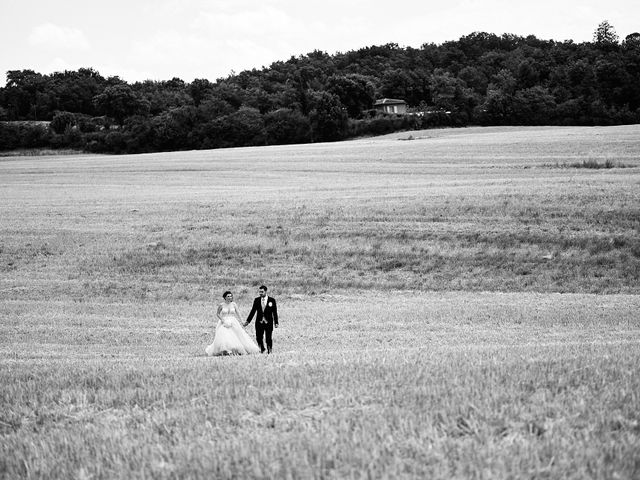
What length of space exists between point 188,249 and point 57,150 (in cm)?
9822

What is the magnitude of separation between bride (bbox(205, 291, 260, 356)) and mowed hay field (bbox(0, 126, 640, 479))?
1.28m

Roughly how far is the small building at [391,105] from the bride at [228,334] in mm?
131334

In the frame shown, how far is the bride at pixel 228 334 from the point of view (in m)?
18.0

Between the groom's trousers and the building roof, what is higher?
the building roof

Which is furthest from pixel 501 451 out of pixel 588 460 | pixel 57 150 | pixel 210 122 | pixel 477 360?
pixel 57 150

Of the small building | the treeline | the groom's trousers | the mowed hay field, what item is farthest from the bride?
the small building

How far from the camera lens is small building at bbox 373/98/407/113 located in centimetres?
14575

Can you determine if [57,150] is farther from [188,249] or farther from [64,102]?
[188,249]

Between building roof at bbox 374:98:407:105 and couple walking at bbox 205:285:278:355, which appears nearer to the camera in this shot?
couple walking at bbox 205:285:278:355

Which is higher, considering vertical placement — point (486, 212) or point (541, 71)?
point (541, 71)

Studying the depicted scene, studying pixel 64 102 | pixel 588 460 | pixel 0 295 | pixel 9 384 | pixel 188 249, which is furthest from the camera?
pixel 64 102

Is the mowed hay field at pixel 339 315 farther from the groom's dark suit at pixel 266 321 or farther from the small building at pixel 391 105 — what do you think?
the small building at pixel 391 105

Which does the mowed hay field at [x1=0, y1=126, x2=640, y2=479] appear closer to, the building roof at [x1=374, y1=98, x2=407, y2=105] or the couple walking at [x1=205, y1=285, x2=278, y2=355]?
the couple walking at [x1=205, y1=285, x2=278, y2=355]

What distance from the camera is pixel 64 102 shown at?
531ft
